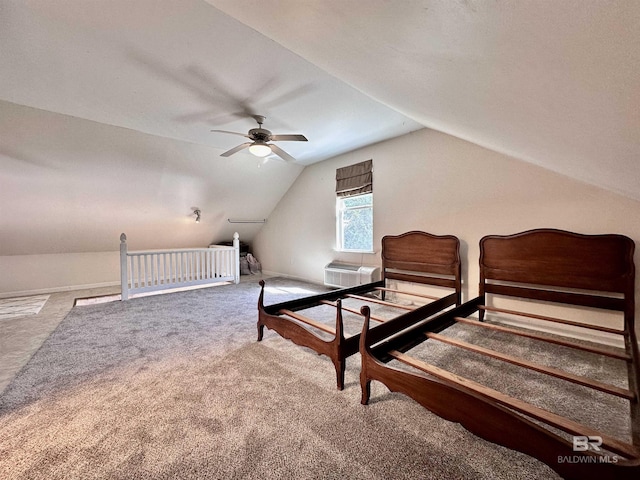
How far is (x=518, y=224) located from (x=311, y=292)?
3142 millimetres

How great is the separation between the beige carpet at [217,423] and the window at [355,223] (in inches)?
99.4

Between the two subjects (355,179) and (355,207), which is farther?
(355,207)

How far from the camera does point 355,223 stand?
4617 millimetres

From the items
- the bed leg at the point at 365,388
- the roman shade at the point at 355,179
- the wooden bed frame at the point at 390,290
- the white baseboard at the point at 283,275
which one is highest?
the roman shade at the point at 355,179

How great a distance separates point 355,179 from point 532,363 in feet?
11.4

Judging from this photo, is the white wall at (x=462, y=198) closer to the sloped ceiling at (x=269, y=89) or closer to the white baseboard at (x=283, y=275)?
the white baseboard at (x=283, y=275)

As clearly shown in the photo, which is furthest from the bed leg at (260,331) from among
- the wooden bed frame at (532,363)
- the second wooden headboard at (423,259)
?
the second wooden headboard at (423,259)

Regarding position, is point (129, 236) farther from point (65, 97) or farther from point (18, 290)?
point (65, 97)

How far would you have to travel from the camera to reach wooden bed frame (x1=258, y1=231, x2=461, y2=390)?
5.90ft

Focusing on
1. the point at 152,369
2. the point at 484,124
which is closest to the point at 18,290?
the point at 152,369

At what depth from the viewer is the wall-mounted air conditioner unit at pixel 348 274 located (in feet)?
13.5

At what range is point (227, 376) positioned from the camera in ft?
6.22

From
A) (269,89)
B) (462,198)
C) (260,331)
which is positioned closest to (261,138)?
(269,89)

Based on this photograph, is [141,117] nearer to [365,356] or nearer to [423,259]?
[365,356]
